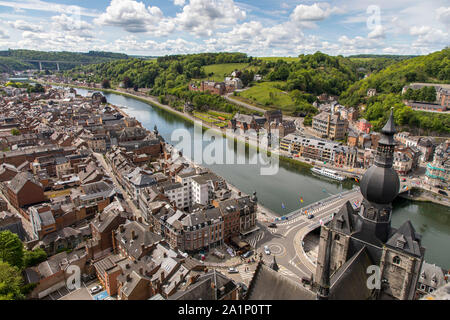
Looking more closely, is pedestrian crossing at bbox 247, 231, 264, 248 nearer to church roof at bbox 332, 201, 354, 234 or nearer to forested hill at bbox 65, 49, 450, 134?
church roof at bbox 332, 201, 354, 234

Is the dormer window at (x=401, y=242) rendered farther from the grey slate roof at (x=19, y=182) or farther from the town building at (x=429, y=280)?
the grey slate roof at (x=19, y=182)

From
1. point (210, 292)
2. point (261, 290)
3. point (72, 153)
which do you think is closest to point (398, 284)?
point (261, 290)

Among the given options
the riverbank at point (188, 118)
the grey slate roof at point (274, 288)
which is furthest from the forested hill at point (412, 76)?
the grey slate roof at point (274, 288)

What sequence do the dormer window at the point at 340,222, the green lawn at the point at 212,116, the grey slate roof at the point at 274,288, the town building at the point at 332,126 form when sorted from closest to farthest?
the grey slate roof at the point at 274,288, the dormer window at the point at 340,222, the town building at the point at 332,126, the green lawn at the point at 212,116

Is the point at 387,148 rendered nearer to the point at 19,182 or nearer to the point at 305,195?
the point at 305,195
